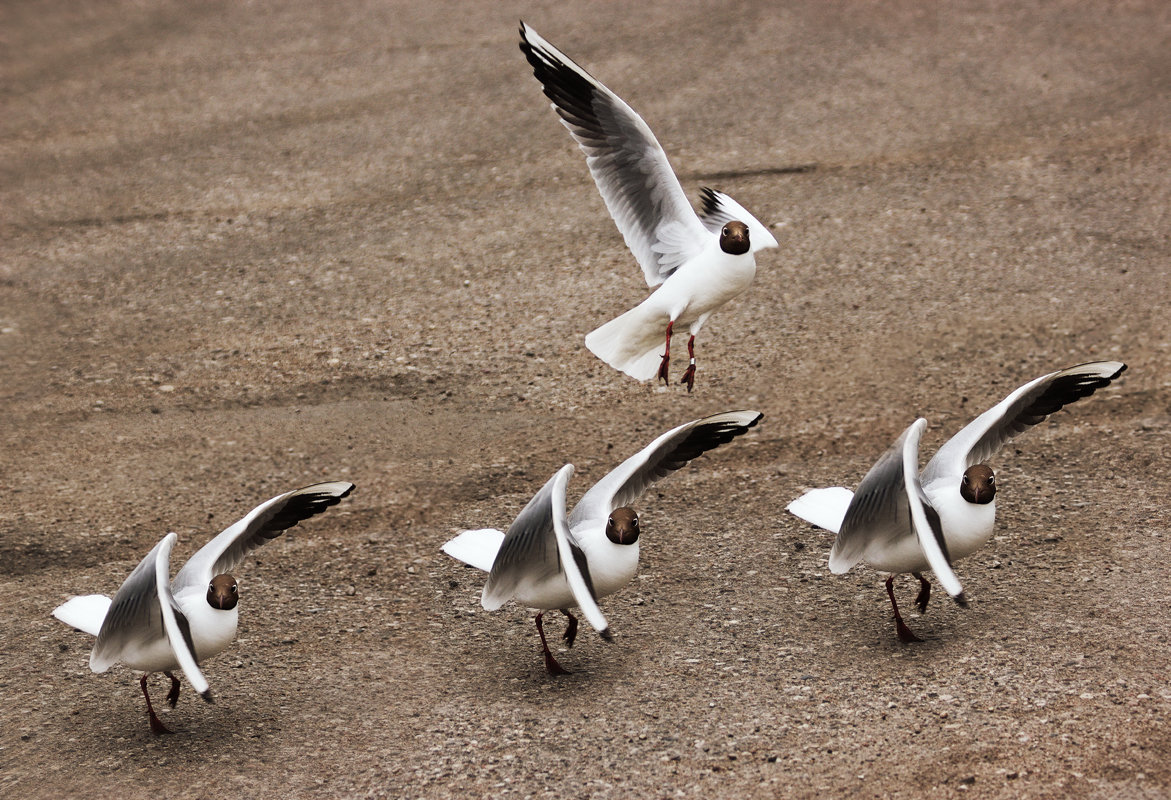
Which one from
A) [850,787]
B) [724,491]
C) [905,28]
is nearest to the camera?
[850,787]

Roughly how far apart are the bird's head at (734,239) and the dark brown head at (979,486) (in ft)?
4.25

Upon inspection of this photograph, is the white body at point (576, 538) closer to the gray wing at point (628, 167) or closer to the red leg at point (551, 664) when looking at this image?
the red leg at point (551, 664)

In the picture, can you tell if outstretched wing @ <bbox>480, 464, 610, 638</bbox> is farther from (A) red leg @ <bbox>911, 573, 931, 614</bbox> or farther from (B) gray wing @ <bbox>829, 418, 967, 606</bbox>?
(A) red leg @ <bbox>911, 573, 931, 614</bbox>

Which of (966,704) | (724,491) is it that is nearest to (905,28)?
(724,491)

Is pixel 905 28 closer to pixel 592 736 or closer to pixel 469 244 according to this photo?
pixel 469 244

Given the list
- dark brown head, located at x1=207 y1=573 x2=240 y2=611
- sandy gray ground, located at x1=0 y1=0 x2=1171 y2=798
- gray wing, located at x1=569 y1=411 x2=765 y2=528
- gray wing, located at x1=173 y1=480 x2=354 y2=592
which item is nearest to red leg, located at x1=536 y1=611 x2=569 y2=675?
sandy gray ground, located at x1=0 y1=0 x2=1171 y2=798

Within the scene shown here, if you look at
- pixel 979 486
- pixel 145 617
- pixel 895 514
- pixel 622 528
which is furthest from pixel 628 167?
pixel 145 617

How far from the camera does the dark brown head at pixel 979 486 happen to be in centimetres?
514

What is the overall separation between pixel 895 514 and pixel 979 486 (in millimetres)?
340

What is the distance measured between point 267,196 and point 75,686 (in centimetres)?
628

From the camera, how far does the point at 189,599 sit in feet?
16.6

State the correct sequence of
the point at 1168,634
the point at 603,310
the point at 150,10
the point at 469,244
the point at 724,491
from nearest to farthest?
the point at 1168,634 < the point at 724,491 < the point at 603,310 < the point at 469,244 < the point at 150,10

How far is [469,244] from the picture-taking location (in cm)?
1031

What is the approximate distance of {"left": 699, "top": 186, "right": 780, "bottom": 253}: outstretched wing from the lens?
223 inches
